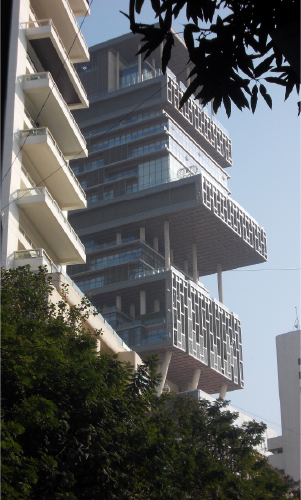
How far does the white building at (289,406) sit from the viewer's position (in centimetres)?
11119

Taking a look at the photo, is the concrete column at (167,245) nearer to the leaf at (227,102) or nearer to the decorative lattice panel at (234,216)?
the decorative lattice panel at (234,216)

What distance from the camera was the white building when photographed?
111188 millimetres

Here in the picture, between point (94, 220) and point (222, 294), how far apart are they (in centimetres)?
2441

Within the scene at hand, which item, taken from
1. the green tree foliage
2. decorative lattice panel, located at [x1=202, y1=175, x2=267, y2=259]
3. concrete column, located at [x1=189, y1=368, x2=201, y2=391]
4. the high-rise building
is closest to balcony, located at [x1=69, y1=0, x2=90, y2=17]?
the high-rise building

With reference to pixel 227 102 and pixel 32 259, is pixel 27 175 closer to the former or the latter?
pixel 32 259

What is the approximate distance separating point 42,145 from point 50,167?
2.39 m

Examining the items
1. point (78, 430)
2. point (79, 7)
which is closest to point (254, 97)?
point (78, 430)

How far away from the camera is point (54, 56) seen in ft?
141

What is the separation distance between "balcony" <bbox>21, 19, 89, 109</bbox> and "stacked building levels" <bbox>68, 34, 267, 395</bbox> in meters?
63.8

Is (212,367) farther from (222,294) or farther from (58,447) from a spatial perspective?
(58,447)

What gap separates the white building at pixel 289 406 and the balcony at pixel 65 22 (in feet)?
263

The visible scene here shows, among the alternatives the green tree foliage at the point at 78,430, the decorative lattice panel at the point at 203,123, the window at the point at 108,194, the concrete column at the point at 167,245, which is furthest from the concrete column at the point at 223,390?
the green tree foliage at the point at 78,430

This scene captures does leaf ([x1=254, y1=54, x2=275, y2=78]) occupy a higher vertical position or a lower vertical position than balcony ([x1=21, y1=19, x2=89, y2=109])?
lower

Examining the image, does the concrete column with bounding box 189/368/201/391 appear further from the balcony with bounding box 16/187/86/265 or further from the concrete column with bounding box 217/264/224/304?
the balcony with bounding box 16/187/86/265
